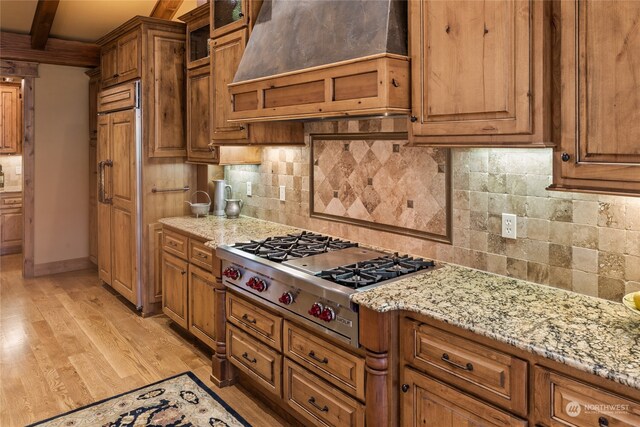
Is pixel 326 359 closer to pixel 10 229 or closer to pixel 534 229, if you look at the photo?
pixel 534 229

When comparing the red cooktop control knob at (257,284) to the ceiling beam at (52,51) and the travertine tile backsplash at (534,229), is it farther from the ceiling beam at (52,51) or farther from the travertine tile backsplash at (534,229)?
the ceiling beam at (52,51)

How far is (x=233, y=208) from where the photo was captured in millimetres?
4000

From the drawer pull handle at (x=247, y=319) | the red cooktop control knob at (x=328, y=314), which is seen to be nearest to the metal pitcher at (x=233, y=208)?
the drawer pull handle at (x=247, y=319)

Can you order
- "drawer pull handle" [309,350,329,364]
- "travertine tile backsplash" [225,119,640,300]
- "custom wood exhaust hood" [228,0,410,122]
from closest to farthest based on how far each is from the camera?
"travertine tile backsplash" [225,119,640,300] → "custom wood exhaust hood" [228,0,410,122] → "drawer pull handle" [309,350,329,364]

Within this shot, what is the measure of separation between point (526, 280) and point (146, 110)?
3358 millimetres

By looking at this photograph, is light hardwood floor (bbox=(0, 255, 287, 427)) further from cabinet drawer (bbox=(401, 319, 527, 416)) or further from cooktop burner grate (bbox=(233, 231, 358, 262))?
cabinet drawer (bbox=(401, 319, 527, 416))

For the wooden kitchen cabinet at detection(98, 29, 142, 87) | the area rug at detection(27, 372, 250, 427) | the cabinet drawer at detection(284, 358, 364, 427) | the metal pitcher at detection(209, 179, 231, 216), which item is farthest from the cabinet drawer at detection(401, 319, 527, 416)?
the wooden kitchen cabinet at detection(98, 29, 142, 87)

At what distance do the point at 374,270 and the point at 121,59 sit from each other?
3483 mm

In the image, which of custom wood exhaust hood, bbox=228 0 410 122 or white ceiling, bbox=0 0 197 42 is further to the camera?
white ceiling, bbox=0 0 197 42

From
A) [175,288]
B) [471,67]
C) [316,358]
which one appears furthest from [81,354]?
[471,67]

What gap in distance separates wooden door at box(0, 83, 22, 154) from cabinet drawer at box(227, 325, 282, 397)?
228 inches

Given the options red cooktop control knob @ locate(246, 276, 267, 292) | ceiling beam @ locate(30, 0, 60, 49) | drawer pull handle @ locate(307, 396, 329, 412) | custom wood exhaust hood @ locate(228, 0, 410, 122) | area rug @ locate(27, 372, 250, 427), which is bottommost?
area rug @ locate(27, 372, 250, 427)

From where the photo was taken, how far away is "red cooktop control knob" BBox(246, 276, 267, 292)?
256 centimetres

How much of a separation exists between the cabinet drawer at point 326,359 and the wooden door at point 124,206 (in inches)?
96.8
